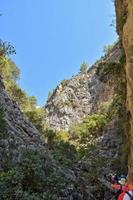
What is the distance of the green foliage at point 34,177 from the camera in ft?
36.9

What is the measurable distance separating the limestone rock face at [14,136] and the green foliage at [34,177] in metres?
1.84

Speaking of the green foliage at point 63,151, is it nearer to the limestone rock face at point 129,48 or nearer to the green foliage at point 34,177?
the limestone rock face at point 129,48

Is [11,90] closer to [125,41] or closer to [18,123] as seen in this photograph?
[18,123]

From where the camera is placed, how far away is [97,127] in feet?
121

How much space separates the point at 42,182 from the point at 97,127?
2525 cm

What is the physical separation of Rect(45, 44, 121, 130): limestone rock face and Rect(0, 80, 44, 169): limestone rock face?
20.8 meters

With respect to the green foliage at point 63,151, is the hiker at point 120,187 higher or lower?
lower

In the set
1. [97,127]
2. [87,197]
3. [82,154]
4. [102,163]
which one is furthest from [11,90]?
[87,197]

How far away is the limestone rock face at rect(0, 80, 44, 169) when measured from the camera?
14.8 m

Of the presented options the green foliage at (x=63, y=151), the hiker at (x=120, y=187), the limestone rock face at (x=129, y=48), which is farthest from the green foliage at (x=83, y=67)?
the hiker at (x=120, y=187)

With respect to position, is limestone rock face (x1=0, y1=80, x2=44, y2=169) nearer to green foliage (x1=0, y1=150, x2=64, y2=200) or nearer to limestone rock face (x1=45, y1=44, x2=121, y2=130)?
green foliage (x1=0, y1=150, x2=64, y2=200)

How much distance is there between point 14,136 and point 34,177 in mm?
5247

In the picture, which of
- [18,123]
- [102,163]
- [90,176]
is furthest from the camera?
[18,123]

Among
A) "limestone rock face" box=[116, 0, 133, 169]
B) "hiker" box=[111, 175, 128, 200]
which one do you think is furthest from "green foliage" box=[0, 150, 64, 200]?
"limestone rock face" box=[116, 0, 133, 169]
